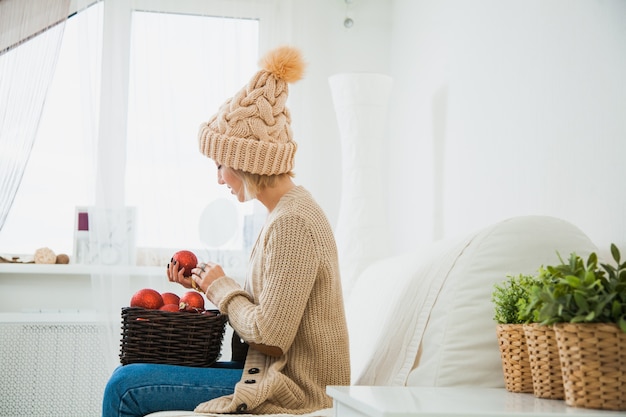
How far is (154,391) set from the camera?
64.9 inches

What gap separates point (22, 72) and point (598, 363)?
3165mm

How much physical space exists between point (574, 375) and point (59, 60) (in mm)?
3308

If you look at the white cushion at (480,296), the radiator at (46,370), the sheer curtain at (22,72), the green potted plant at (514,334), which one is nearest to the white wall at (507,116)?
the white cushion at (480,296)

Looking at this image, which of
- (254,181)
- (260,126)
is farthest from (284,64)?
(254,181)

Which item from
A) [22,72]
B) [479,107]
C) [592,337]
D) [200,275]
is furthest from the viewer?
[22,72]

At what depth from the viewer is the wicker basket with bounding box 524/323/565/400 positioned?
123cm

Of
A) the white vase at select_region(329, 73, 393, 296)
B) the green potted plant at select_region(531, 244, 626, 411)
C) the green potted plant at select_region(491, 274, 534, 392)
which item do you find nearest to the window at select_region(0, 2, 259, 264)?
the white vase at select_region(329, 73, 393, 296)

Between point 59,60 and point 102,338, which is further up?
point 59,60

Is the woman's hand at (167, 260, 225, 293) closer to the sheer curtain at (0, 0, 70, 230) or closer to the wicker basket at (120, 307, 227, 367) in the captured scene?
the wicker basket at (120, 307, 227, 367)

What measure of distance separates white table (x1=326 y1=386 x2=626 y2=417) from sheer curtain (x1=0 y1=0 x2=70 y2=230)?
105 inches

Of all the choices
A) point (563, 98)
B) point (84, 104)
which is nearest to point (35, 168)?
point (84, 104)

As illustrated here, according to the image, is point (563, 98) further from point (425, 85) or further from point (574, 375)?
point (425, 85)

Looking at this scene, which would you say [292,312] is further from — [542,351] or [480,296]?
[542,351]

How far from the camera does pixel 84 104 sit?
144 inches
